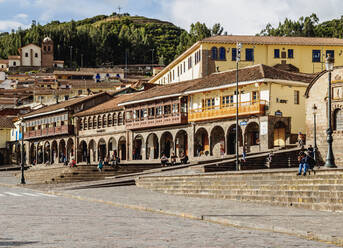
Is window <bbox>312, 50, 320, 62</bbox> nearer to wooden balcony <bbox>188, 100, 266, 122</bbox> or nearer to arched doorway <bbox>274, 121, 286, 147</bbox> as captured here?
wooden balcony <bbox>188, 100, 266, 122</bbox>

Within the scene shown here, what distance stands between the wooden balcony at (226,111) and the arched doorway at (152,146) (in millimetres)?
7014

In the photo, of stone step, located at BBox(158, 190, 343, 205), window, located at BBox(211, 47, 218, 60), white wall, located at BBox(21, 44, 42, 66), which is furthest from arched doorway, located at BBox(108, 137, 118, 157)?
white wall, located at BBox(21, 44, 42, 66)

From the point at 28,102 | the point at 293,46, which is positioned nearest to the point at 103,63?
the point at 28,102

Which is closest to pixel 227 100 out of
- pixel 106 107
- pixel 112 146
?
pixel 112 146

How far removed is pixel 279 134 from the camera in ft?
143

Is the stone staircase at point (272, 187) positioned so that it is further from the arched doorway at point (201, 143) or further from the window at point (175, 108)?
the window at point (175, 108)

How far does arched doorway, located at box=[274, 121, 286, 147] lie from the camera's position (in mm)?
43156

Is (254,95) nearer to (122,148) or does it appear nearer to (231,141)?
(231,141)

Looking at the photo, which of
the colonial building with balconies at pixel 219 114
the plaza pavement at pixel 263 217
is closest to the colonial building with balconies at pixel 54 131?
the colonial building with balconies at pixel 219 114

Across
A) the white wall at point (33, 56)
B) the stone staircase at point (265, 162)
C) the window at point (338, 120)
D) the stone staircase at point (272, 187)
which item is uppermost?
the white wall at point (33, 56)

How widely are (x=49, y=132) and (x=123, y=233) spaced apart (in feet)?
187

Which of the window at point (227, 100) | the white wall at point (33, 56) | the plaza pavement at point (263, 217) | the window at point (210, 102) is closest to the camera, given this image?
the plaza pavement at point (263, 217)

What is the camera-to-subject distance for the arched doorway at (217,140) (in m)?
46.9

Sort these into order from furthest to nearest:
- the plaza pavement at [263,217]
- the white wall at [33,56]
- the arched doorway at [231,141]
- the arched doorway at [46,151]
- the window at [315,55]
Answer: the white wall at [33,56] < the arched doorway at [46,151] < the window at [315,55] < the arched doorway at [231,141] < the plaza pavement at [263,217]
